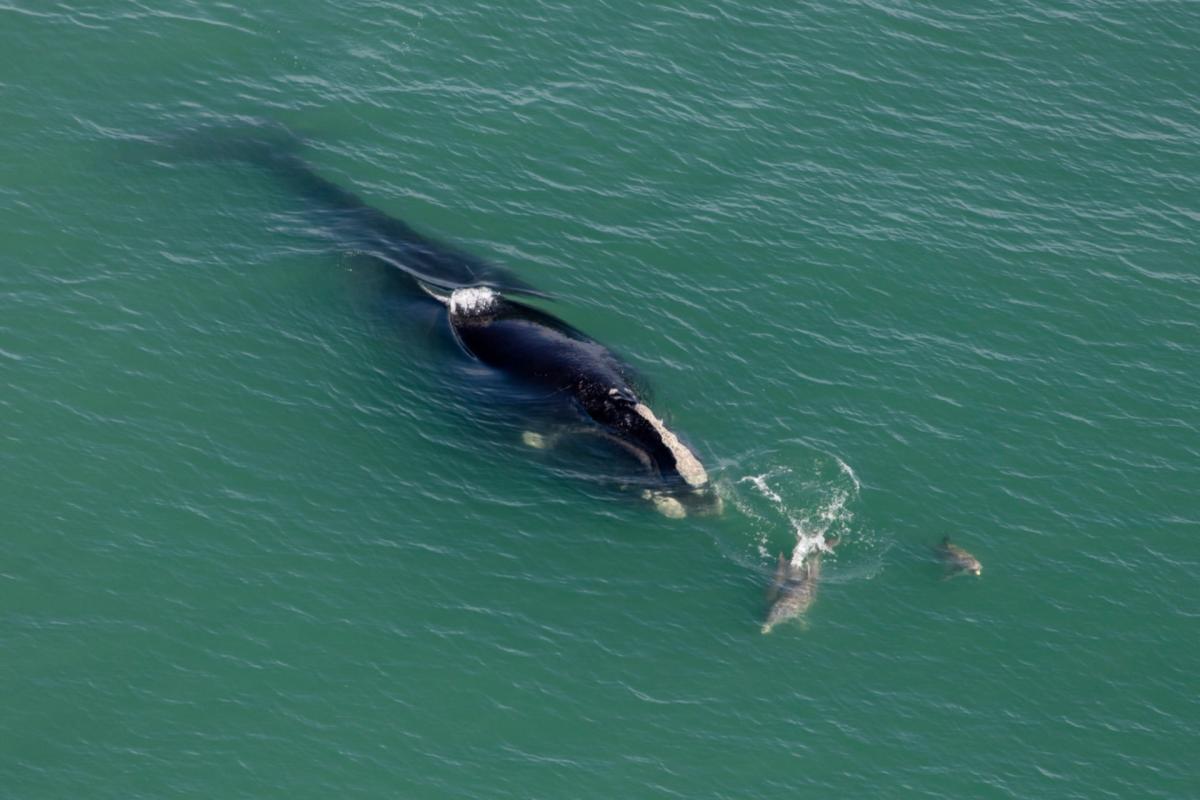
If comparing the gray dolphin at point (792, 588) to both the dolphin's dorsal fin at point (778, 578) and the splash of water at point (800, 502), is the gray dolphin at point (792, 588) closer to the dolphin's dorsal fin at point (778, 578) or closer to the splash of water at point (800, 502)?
the dolphin's dorsal fin at point (778, 578)

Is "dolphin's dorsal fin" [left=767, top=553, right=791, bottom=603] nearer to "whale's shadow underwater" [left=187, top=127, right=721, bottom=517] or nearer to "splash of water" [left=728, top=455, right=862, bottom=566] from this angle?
"splash of water" [left=728, top=455, right=862, bottom=566]

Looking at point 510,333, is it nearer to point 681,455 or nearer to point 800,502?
point 681,455

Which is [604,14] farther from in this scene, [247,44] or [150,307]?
[150,307]

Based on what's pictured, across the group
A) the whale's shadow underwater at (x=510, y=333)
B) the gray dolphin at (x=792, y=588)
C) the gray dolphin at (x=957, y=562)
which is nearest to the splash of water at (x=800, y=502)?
the gray dolphin at (x=792, y=588)

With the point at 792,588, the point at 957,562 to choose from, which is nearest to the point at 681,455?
the point at 792,588

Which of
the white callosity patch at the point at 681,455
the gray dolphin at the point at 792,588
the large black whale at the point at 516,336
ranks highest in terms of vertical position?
the large black whale at the point at 516,336

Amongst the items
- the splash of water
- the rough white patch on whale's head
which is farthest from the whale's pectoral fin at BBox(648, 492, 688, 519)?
the rough white patch on whale's head

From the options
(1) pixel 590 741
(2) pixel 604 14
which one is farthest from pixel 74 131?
(1) pixel 590 741

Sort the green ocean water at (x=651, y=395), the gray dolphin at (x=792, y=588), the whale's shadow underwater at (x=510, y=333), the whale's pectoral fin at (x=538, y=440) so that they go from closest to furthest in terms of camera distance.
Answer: the green ocean water at (x=651, y=395) < the gray dolphin at (x=792, y=588) < the whale's shadow underwater at (x=510, y=333) < the whale's pectoral fin at (x=538, y=440)
